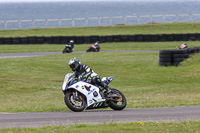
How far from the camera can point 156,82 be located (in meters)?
19.9

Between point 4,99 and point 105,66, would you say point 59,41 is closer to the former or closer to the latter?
point 105,66

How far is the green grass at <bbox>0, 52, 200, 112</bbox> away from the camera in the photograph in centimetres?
1308

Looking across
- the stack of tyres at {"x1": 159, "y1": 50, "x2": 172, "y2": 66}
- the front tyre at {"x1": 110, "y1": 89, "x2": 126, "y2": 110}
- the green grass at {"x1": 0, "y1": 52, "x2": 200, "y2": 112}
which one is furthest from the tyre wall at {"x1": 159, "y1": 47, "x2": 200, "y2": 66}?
the front tyre at {"x1": 110, "y1": 89, "x2": 126, "y2": 110}

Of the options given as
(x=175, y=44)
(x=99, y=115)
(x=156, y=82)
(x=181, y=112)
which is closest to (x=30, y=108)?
(x=99, y=115)

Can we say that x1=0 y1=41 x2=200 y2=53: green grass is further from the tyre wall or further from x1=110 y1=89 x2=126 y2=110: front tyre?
x1=110 y1=89 x2=126 y2=110: front tyre

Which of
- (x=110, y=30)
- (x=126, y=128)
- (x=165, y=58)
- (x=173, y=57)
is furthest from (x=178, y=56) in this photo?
(x=110, y=30)

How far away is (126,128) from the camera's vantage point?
8203mm

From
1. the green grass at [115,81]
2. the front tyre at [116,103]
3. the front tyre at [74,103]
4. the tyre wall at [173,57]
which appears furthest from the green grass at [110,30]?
the front tyre at [74,103]

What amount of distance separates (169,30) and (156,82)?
29.8 metres

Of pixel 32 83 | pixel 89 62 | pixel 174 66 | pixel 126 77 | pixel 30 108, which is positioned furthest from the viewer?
pixel 89 62

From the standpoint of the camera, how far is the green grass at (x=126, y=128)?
7918 millimetres

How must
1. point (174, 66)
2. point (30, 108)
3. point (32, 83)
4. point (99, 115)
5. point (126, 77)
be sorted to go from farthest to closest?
point (174, 66) → point (126, 77) → point (32, 83) → point (30, 108) → point (99, 115)

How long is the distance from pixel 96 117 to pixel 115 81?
1032cm

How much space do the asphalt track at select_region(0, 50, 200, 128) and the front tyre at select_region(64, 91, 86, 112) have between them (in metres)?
0.14
